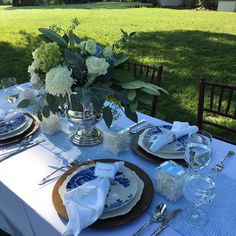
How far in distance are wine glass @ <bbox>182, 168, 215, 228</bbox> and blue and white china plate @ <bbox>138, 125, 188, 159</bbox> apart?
253 millimetres

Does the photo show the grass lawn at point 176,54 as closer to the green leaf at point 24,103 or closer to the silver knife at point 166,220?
the green leaf at point 24,103

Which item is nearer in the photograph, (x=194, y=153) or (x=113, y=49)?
(x=194, y=153)

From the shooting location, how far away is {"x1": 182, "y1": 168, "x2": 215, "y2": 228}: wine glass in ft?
3.20

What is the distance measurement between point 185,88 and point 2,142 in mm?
2996

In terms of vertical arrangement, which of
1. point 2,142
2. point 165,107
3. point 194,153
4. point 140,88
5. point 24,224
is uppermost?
point 140,88

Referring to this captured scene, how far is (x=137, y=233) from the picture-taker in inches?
37.0

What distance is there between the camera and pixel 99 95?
120 cm

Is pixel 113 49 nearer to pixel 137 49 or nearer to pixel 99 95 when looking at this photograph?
pixel 99 95

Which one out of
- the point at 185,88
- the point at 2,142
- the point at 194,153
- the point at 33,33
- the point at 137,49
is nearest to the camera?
the point at 194,153

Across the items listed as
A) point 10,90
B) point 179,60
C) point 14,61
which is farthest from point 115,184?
point 14,61

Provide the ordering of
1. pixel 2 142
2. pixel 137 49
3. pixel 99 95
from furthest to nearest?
pixel 137 49
pixel 2 142
pixel 99 95

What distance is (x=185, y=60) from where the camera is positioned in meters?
5.30

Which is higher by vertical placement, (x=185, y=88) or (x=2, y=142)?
(x=2, y=142)

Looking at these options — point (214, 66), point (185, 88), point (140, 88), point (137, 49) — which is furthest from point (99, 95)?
point (137, 49)
